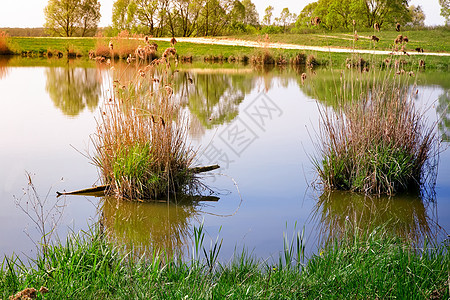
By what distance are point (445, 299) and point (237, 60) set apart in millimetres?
21446

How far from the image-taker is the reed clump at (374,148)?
4.89m

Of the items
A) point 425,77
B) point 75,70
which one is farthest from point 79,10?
point 425,77

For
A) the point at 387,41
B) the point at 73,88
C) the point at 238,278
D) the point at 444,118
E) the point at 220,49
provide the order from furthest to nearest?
1. the point at 220,49
2. the point at 387,41
3. the point at 73,88
4. the point at 444,118
5. the point at 238,278

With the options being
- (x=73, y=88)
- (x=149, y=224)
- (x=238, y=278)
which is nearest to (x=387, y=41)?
(x=73, y=88)

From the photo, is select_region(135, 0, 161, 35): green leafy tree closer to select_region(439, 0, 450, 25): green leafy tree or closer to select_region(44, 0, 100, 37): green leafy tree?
select_region(44, 0, 100, 37): green leafy tree

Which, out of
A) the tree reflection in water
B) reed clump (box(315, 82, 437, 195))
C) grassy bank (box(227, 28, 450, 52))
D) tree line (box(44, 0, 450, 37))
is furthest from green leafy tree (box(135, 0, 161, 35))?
reed clump (box(315, 82, 437, 195))

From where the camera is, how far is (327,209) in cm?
469

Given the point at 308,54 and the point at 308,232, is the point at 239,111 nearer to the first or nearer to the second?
the point at 308,232

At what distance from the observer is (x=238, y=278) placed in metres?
3.01

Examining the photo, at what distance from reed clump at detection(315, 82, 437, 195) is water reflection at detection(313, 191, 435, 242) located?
158mm

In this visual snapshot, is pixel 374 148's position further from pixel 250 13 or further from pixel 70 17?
pixel 250 13

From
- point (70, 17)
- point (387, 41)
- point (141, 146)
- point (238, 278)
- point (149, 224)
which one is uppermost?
point (70, 17)

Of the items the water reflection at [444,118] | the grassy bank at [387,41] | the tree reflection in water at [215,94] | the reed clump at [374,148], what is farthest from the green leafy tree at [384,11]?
the reed clump at [374,148]

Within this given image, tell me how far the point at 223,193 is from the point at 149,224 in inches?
42.6
